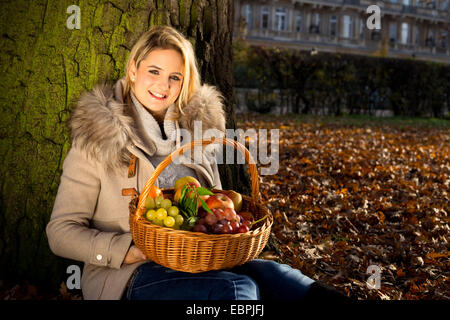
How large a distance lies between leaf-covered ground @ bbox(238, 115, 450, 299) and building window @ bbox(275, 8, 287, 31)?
30167mm

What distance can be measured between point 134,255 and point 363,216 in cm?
278

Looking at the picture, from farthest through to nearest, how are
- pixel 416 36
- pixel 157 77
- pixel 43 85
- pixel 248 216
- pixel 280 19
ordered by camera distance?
pixel 416 36, pixel 280 19, pixel 43 85, pixel 157 77, pixel 248 216

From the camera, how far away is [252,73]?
1375 centimetres

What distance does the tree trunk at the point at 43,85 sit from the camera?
2676mm

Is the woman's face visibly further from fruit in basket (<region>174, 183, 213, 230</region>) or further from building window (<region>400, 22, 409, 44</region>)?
building window (<region>400, 22, 409, 44</region>)

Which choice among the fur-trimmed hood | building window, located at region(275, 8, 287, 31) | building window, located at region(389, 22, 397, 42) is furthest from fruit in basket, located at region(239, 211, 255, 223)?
building window, located at region(389, 22, 397, 42)

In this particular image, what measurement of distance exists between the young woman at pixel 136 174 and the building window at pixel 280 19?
35.1 metres

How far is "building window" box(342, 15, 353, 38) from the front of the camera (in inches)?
1499

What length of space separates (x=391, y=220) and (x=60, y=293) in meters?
3.07

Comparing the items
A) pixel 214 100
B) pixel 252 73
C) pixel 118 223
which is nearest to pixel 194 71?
pixel 214 100

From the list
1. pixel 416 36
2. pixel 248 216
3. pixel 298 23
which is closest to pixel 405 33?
pixel 416 36

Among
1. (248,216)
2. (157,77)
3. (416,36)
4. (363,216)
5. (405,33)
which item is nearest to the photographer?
(248,216)

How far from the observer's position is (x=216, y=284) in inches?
77.1

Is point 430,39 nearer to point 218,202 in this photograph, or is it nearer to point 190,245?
point 218,202
